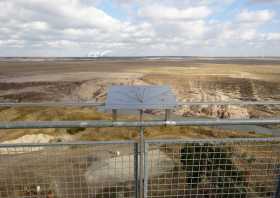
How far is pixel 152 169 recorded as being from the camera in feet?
11.9

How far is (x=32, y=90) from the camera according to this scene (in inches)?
1225

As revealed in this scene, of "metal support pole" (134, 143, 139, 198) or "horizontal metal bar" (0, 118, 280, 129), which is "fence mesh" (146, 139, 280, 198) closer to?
"metal support pole" (134, 143, 139, 198)

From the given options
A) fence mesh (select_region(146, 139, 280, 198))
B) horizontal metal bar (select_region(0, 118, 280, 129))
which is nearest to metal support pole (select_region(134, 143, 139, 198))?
fence mesh (select_region(146, 139, 280, 198))

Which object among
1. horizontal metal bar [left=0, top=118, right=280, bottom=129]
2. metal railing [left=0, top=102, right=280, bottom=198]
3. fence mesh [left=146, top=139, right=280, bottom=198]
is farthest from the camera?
fence mesh [left=146, top=139, right=280, bottom=198]

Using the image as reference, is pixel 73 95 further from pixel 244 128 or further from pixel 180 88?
pixel 244 128

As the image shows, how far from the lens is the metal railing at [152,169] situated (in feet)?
8.31

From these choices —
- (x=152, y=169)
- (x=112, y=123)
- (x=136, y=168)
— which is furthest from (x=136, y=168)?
(x=152, y=169)

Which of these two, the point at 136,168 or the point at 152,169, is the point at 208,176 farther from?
the point at 136,168

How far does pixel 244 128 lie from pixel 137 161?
42.8ft

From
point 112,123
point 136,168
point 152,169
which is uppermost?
point 112,123

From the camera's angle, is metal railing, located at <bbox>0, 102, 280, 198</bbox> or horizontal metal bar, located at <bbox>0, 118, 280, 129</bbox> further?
metal railing, located at <bbox>0, 102, 280, 198</bbox>

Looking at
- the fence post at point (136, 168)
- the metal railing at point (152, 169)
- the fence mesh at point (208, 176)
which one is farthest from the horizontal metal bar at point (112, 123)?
the fence mesh at point (208, 176)

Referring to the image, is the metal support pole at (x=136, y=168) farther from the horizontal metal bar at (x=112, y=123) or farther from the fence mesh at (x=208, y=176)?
the horizontal metal bar at (x=112, y=123)

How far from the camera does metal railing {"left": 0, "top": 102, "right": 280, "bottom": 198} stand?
253 centimetres
